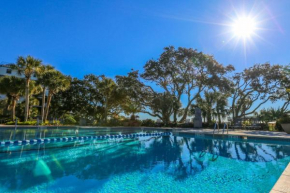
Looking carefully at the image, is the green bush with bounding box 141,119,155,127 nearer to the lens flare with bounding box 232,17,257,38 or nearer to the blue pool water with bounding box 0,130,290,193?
the lens flare with bounding box 232,17,257,38

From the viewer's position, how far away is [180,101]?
78.4ft

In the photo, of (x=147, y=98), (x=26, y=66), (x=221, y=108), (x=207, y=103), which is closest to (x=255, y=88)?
(x=221, y=108)

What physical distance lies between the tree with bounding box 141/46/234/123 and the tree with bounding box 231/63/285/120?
286cm

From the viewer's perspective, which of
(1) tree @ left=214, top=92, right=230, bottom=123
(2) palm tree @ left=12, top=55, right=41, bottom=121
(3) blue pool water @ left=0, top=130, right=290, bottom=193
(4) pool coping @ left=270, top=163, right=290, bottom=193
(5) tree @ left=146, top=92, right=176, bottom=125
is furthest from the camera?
(5) tree @ left=146, top=92, right=176, bottom=125

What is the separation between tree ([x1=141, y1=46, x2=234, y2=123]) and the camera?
865 inches

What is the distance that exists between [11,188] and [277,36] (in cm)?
1918

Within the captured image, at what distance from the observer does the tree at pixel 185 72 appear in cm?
2197

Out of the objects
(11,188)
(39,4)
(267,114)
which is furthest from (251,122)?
(39,4)

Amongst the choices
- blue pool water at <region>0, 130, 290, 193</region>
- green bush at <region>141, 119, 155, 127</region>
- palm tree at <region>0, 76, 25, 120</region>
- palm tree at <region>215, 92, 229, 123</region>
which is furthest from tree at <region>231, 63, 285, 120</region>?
palm tree at <region>0, 76, 25, 120</region>

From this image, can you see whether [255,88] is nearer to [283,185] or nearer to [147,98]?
[147,98]

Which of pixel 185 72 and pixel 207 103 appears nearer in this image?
pixel 207 103

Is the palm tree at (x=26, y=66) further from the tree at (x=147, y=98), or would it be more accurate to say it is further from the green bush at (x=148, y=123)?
the green bush at (x=148, y=123)

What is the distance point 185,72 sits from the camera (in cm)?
2314

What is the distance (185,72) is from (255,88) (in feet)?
31.9
